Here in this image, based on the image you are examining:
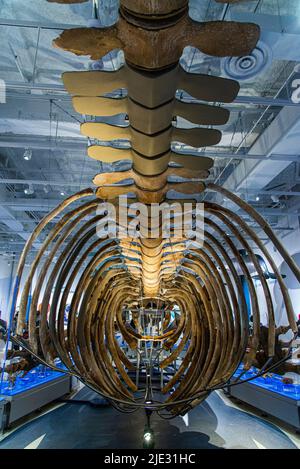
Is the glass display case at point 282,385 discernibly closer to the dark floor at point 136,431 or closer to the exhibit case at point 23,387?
the dark floor at point 136,431

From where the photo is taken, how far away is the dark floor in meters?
5.28

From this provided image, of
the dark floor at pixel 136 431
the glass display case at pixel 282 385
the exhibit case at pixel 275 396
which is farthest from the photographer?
the glass display case at pixel 282 385

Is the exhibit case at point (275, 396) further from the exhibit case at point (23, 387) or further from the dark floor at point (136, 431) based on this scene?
the exhibit case at point (23, 387)

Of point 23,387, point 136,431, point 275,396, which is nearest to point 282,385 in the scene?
point 275,396

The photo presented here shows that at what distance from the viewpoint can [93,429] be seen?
5.96m

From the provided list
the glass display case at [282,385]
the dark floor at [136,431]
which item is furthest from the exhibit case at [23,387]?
the glass display case at [282,385]

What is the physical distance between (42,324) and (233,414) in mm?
6261

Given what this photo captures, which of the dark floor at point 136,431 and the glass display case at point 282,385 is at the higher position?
the glass display case at point 282,385

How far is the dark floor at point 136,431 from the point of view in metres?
5.28

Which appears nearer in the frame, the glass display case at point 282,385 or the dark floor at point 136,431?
the dark floor at point 136,431

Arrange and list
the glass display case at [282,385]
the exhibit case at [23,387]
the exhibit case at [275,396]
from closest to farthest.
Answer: the exhibit case at [23,387] < the exhibit case at [275,396] < the glass display case at [282,385]

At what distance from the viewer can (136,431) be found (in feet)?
19.3

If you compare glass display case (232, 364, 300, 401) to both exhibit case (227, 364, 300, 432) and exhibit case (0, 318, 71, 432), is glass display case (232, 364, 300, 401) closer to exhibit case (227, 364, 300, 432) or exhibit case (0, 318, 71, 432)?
exhibit case (227, 364, 300, 432)

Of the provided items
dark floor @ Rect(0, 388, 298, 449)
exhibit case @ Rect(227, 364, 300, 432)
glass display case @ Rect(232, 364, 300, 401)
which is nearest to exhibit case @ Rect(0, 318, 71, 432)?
dark floor @ Rect(0, 388, 298, 449)
